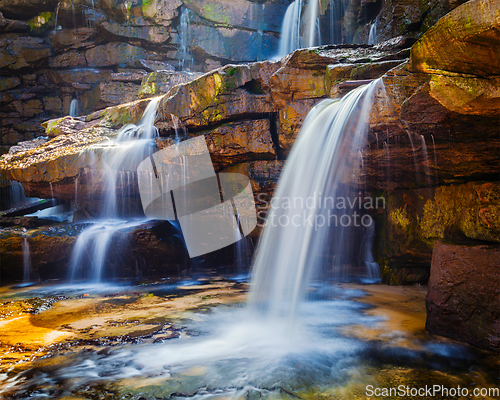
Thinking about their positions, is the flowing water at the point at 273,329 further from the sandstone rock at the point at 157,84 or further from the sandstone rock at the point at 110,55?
the sandstone rock at the point at 110,55

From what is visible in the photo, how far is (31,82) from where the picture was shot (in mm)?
19016

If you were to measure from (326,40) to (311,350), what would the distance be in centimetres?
1248

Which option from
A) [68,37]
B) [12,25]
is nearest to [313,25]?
[68,37]

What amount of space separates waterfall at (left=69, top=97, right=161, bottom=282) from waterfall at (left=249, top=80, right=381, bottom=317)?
4.43 m

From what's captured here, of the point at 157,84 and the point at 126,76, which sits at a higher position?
the point at 126,76

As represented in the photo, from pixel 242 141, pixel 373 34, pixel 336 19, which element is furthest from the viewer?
pixel 336 19

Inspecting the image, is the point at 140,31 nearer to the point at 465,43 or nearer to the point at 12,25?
the point at 12,25

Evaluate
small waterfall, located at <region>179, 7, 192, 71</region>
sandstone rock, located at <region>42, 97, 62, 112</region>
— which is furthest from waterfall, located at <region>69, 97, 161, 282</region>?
sandstone rock, located at <region>42, 97, 62, 112</region>

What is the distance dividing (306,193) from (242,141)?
106 inches

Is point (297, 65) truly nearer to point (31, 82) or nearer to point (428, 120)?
point (428, 120)

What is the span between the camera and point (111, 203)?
971cm

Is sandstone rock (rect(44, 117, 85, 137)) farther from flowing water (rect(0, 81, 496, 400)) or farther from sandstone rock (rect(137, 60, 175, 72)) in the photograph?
sandstone rock (rect(137, 60, 175, 72))

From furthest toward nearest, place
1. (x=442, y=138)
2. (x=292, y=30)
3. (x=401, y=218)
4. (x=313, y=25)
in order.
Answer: (x=292, y=30) → (x=313, y=25) → (x=401, y=218) → (x=442, y=138)

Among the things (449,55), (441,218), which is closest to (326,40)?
(441,218)
